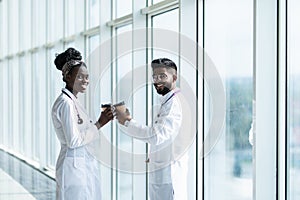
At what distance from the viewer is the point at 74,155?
3.91 metres

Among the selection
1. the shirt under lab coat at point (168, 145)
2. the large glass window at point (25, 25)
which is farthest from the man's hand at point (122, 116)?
the large glass window at point (25, 25)

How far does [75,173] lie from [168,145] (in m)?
0.76

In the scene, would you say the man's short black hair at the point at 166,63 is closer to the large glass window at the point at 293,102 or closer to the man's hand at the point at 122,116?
the man's hand at the point at 122,116

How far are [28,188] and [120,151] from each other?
195 centimetres

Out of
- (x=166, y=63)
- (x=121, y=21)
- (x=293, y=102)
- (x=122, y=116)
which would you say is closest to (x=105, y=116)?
(x=122, y=116)

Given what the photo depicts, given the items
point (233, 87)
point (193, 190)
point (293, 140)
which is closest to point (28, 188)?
point (193, 190)

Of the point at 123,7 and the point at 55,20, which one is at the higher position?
the point at 55,20

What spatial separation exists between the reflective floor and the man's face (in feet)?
7.34

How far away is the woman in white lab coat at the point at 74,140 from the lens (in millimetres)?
3877

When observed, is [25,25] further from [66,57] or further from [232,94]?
[232,94]

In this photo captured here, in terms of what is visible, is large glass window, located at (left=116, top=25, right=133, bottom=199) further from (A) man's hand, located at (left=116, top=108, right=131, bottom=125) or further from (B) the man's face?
(B) the man's face

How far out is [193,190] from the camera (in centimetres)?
427

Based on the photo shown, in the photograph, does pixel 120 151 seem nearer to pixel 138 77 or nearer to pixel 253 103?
pixel 138 77

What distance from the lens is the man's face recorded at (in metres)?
4.04
